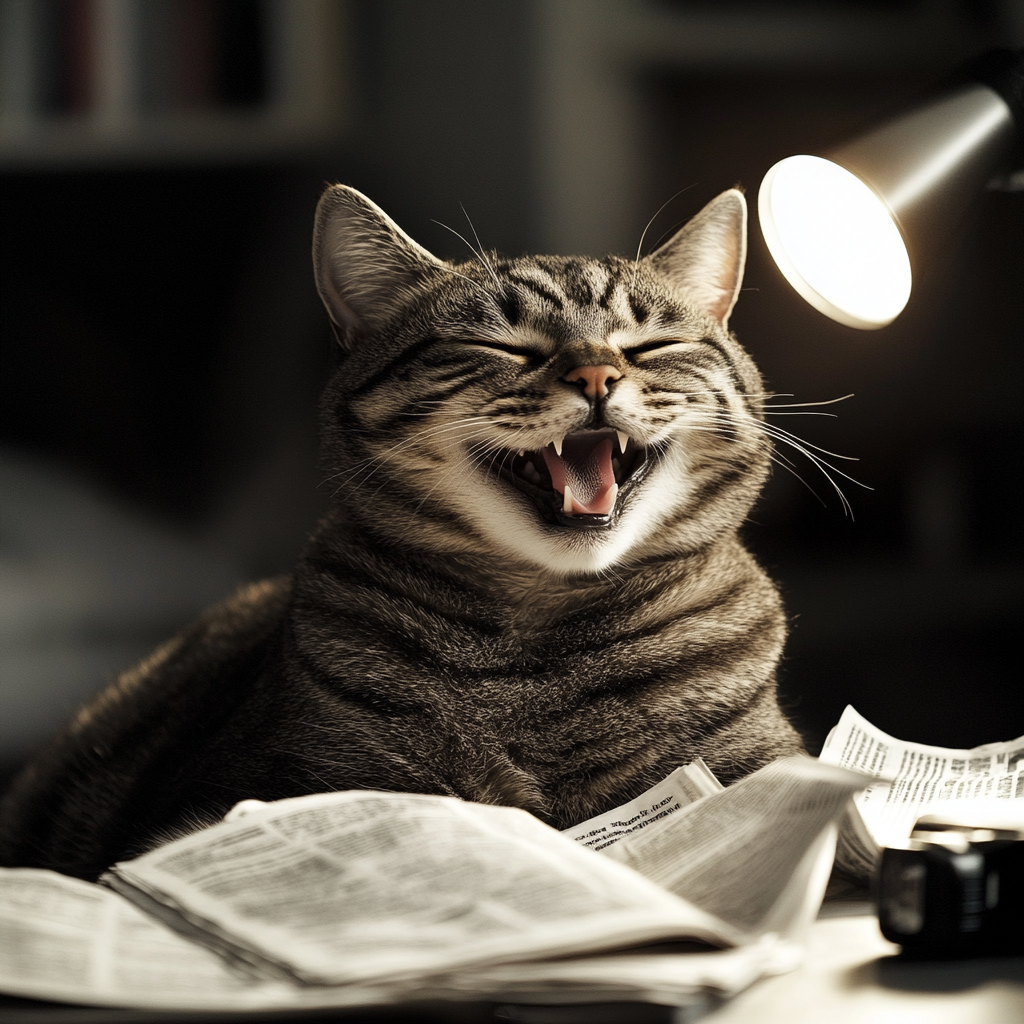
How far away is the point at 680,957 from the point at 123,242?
50.8 inches

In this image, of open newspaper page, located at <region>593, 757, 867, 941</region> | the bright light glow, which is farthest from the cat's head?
open newspaper page, located at <region>593, 757, 867, 941</region>

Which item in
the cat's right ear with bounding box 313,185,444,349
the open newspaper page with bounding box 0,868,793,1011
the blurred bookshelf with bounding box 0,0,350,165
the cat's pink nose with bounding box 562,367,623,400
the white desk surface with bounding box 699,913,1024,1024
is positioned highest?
the blurred bookshelf with bounding box 0,0,350,165

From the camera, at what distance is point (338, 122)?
1.46 meters

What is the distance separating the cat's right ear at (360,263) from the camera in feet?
3.51

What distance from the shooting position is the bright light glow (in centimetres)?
96

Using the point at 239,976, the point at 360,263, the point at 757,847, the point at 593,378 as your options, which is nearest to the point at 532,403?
the point at 593,378

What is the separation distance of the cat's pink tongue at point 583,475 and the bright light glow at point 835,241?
0.81 ft

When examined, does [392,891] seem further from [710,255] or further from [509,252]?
[509,252]

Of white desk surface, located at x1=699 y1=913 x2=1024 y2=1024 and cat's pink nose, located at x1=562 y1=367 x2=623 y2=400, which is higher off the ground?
cat's pink nose, located at x1=562 y1=367 x2=623 y2=400

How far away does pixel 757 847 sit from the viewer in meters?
0.71

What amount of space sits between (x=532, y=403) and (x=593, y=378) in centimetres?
6

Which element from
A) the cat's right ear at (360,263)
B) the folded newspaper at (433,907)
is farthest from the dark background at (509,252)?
the folded newspaper at (433,907)

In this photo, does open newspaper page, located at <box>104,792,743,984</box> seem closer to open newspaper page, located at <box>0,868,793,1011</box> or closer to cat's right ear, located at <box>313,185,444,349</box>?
open newspaper page, located at <box>0,868,793,1011</box>

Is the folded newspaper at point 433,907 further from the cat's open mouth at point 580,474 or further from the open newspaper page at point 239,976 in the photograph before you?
the cat's open mouth at point 580,474
